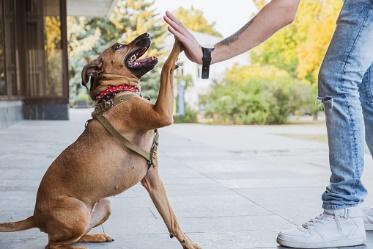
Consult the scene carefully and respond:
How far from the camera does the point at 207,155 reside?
8.79m

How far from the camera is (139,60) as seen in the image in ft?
10.5

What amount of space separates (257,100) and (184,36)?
20477 millimetres

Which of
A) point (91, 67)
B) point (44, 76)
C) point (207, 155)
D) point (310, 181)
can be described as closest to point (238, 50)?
point (91, 67)

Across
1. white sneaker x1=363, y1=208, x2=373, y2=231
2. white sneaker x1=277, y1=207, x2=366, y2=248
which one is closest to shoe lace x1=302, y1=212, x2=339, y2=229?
white sneaker x1=277, y1=207, x2=366, y2=248

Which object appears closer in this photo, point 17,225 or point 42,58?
point 17,225

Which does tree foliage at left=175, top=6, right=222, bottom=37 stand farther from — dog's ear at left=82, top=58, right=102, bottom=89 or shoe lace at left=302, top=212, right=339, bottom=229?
shoe lace at left=302, top=212, right=339, bottom=229

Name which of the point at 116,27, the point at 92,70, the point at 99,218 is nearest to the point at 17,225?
the point at 99,218

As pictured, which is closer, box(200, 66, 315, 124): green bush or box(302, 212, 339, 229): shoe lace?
box(302, 212, 339, 229): shoe lace

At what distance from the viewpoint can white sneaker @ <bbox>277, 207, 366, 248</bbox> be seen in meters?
3.18

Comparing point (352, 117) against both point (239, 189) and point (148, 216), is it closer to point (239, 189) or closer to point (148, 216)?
point (148, 216)

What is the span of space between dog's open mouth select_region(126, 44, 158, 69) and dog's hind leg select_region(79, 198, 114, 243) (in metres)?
0.80

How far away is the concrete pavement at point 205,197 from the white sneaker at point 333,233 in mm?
114

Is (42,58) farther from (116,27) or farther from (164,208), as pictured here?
(116,27)

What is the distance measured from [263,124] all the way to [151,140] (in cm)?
1956
